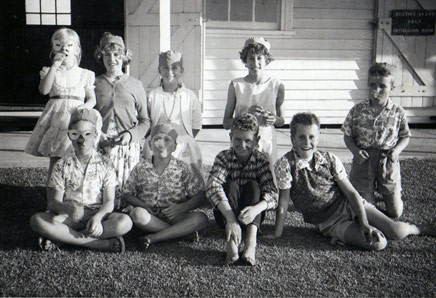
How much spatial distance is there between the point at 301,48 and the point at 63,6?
5182 mm

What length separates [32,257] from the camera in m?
3.22

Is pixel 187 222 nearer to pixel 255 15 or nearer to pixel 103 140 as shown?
pixel 103 140

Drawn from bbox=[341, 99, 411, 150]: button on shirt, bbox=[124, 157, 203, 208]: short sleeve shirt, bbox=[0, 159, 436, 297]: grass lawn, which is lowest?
bbox=[0, 159, 436, 297]: grass lawn

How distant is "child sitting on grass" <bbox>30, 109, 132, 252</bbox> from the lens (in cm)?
333

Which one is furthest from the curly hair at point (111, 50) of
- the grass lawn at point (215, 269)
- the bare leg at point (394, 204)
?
the bare leg at point (394, 204)

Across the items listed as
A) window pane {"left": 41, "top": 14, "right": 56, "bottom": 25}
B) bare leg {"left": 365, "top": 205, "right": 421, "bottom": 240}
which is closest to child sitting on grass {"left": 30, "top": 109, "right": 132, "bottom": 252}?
bare leg {"left": 365, "top": 205, "right": 421, "bottom": 240}

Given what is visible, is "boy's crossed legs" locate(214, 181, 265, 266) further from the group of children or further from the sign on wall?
the sign on wall

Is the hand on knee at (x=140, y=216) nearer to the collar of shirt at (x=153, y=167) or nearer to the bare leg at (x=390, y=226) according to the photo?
the collar of shirt at (x=153, y=167)

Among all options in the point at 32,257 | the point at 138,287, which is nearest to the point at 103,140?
the point at 32,257

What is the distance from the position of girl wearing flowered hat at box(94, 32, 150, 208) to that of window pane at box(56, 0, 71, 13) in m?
6.96

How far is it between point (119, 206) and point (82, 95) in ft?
2.99

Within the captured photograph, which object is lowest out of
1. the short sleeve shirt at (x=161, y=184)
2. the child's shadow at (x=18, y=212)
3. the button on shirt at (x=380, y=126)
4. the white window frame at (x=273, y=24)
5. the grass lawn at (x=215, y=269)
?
the grass lawn at (x=215, y=269)

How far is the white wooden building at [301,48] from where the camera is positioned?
7297 mm

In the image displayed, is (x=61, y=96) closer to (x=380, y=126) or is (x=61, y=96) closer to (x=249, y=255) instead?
(x=249, y=255)
